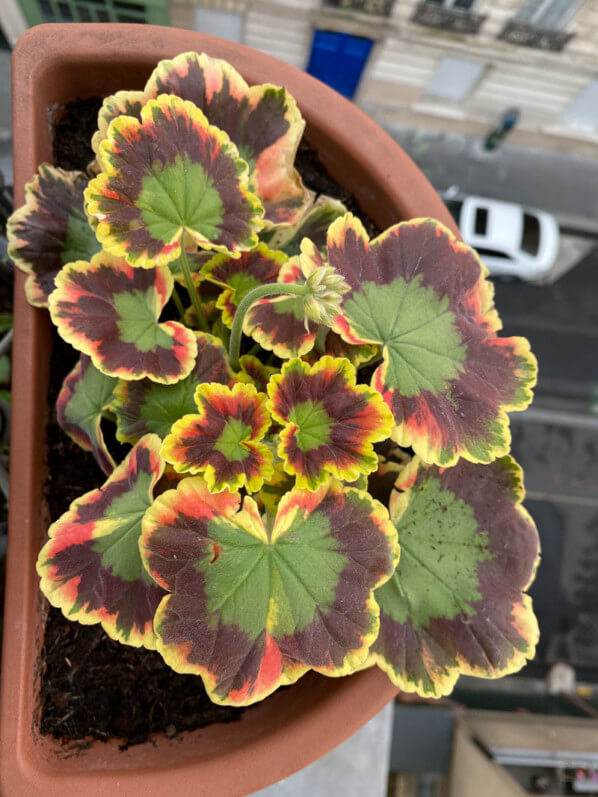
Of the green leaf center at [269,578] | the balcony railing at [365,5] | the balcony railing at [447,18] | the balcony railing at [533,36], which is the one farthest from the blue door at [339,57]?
the green leaf center at [269,578]

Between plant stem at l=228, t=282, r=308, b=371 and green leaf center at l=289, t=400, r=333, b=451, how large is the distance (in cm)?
12

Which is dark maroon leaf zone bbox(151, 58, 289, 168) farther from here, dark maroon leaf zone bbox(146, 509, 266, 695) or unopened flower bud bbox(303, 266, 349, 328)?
dark maroon leaf zone bbox(146, 509, 266, 695)

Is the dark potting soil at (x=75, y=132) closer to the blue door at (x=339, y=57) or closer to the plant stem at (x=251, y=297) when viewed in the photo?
the plant stem at (x=251, y=297)

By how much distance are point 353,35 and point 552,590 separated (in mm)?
2774

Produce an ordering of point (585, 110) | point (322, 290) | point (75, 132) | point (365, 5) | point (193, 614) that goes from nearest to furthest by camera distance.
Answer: point (322, 290) < point (193, 614) < point (75, 132) < point (365, 5) < point (585, 110)

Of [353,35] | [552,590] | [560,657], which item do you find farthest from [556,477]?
[353,35]

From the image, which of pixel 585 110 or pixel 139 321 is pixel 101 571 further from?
pixel 585 110

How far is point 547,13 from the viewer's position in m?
2.54

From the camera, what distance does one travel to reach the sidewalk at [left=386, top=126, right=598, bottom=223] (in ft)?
10.4

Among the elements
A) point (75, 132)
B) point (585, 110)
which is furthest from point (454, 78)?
point (75, 132)

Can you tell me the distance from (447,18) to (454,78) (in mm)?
470

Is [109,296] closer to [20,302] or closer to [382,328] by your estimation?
[20,302]

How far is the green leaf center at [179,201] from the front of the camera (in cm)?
62

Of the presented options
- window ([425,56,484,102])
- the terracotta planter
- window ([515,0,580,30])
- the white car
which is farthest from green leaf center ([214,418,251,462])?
window ([425,56,484,102])
